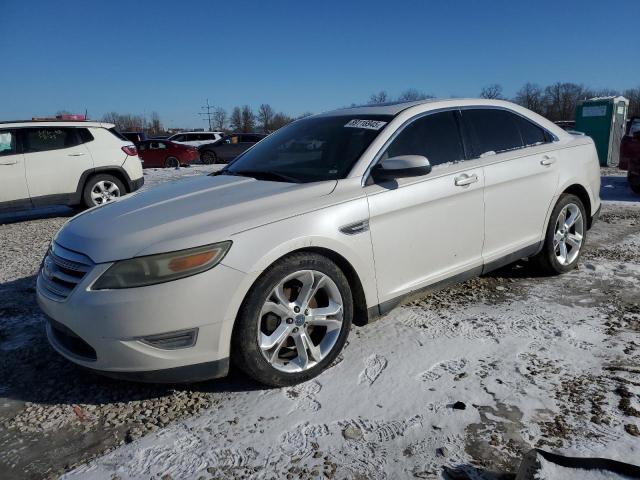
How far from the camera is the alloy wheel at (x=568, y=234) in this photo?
4395 mm

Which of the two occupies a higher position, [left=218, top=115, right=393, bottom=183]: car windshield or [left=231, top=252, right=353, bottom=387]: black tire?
[left=218, top=115, right=393, bottom=183]: car windshield

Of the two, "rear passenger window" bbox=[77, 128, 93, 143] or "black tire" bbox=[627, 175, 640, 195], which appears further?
"black tire" bbox=[627, 175, 640, 195]

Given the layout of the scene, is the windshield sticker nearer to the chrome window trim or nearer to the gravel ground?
the chrome window trim

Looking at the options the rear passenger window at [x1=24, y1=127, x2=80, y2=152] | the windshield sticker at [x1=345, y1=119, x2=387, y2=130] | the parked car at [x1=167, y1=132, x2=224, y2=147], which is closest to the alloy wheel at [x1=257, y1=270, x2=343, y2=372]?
the windshield sticker at [x1=345, y1=119, x2=387, y2=130]

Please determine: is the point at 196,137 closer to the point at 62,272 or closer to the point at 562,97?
the point at 62,272

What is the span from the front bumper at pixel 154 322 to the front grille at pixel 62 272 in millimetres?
66

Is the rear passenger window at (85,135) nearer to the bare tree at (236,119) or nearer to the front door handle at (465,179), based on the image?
the front door handle at (465,179)

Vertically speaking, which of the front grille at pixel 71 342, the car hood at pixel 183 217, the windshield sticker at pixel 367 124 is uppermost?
the windshield sticker at pixel 367 124

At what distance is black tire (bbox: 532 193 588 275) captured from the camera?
167 inches

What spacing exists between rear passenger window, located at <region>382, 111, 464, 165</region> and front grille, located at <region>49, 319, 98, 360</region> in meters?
2.11

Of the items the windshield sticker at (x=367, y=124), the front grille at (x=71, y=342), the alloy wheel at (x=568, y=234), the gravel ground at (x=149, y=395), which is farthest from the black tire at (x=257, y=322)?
the alloy wheel at (x=568, y=234)

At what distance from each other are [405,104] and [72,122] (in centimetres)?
699

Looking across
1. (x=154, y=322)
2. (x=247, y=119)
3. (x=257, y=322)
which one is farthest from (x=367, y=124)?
(x=247, y=119)

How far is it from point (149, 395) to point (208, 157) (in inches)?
832
